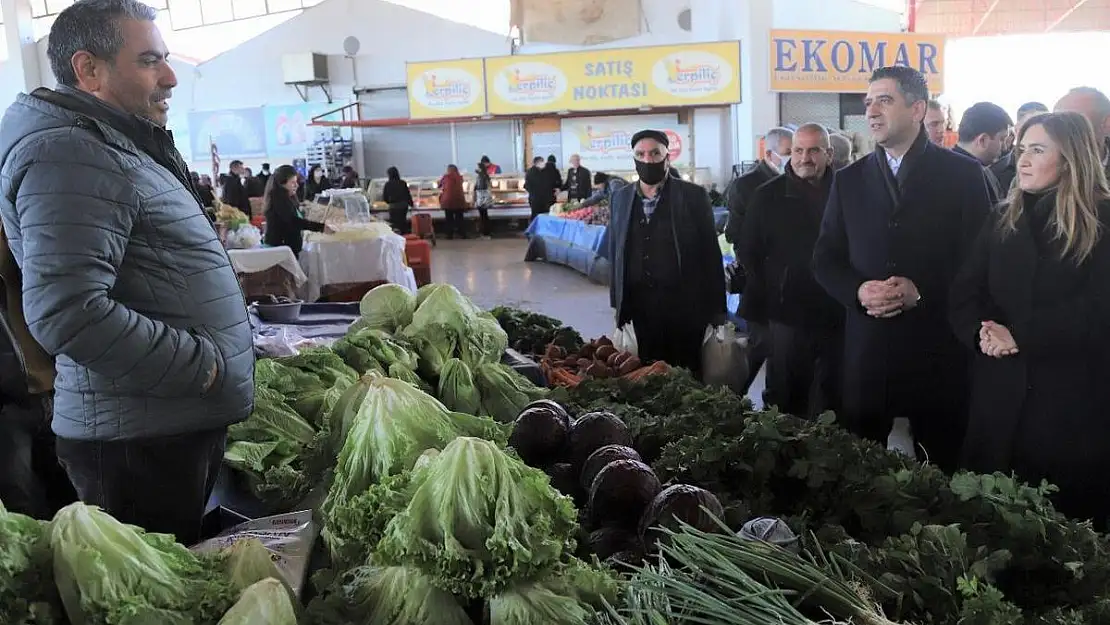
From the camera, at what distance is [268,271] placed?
7.02 m

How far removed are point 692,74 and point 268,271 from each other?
27.0 feet

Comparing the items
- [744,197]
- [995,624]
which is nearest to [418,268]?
[744,197]

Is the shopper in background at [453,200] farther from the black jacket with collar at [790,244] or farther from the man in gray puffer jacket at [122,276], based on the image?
the man in gray puffer jacket at [122,276]

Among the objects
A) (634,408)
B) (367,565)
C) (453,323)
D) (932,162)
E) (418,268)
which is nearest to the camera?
(367,565)

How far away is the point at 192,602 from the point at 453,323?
2.10 m

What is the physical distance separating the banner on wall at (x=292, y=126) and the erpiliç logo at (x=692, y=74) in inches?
321

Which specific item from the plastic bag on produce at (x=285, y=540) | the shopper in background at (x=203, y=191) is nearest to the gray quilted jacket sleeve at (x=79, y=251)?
the shopper in background at (x=203, y=191)

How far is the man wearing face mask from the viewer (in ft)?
12.9

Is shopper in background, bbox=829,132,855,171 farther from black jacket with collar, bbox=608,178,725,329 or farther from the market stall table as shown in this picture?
the market stall table

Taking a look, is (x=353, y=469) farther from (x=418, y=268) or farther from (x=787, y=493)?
(x=418, y=268)

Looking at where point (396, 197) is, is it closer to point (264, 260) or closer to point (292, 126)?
point (292, 126)

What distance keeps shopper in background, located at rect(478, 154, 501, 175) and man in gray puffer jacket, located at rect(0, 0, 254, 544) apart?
14695 mm

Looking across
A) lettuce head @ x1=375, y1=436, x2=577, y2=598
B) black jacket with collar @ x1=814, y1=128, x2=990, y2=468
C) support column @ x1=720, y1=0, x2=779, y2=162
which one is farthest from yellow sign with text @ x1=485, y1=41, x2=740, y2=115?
lettuce head @ x1=375, y1=436, x2=577, y2=598

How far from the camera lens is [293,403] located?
2555 mm
